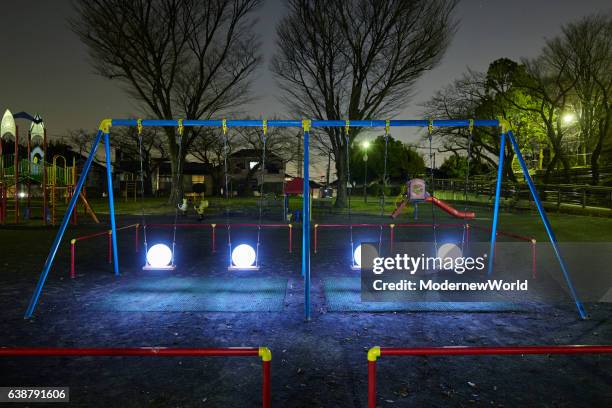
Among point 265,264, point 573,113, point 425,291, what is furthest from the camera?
point 573,113

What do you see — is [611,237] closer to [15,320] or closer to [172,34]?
[15,320]

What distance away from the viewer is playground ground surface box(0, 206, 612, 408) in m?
3.88

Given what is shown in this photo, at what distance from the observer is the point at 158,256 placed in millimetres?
9523

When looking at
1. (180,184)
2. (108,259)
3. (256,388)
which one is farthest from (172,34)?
(256,388)

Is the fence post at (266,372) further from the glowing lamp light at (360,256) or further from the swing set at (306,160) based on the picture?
the glowing lamp light at (360,256)

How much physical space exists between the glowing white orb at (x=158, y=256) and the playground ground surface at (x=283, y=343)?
1.92ft

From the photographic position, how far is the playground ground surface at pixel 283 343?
3.88 metres

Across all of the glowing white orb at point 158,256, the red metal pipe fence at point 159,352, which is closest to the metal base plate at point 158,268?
the glowing white orb at point 158,256

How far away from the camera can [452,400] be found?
378cm

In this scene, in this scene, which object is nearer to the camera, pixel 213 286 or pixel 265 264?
pixel 213 286

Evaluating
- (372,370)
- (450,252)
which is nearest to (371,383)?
(372,370)

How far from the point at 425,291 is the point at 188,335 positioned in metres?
4.56

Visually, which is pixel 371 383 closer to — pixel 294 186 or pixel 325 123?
pixel 325 123

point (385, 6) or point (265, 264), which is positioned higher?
point (385, 6)
